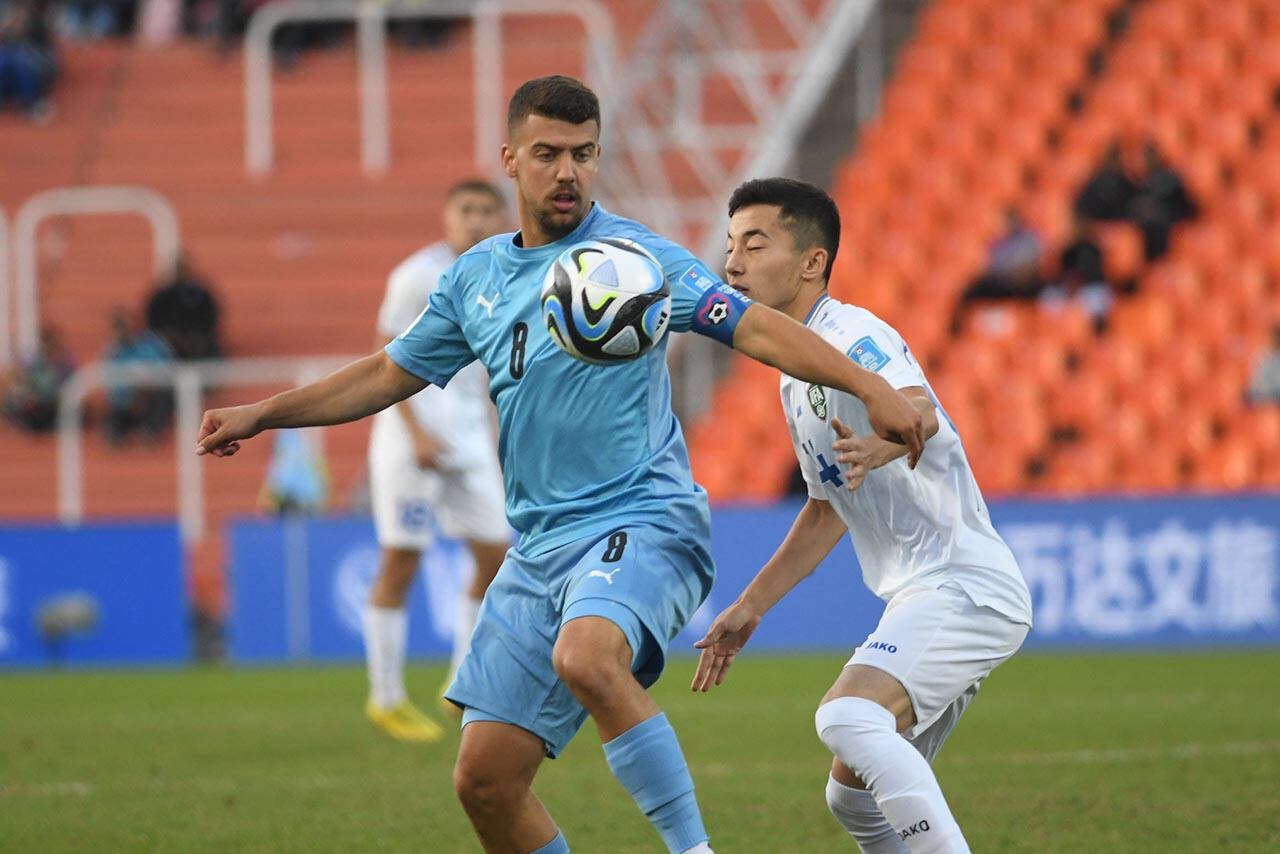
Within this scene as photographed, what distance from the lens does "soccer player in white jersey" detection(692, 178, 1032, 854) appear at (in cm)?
474

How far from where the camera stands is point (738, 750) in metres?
9.10

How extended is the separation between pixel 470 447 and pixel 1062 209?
33.9ft

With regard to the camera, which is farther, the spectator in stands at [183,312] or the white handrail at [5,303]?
the white handrail at [5,303]

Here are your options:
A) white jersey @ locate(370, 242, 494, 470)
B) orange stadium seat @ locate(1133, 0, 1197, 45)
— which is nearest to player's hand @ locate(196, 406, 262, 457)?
white jersey @ locate(370, 242, 494, 470)

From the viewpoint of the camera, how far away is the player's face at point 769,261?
17.6 feet

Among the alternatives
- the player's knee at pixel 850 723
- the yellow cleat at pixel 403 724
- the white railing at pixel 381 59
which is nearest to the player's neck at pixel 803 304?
the player's knee at pixel 850 723

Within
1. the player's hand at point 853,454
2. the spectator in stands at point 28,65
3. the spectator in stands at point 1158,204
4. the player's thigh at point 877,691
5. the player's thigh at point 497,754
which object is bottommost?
the player's thigh at point 497,754

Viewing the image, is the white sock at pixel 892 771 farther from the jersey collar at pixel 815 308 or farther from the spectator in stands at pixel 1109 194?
the spectator in stands at pixel 1109 194

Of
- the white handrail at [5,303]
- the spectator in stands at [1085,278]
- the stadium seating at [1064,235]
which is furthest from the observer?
the white handrail at [5,303]

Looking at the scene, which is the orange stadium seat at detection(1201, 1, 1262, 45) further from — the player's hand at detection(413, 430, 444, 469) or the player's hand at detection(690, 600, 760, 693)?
the player's hand at detection(690, 600, 760, 693)

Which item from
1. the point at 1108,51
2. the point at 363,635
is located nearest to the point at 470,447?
the point at 363,635

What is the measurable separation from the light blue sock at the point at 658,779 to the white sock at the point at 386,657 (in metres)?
5.04

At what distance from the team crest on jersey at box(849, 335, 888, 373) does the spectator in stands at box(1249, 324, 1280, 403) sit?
478 inches

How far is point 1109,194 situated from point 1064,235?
0.54m
